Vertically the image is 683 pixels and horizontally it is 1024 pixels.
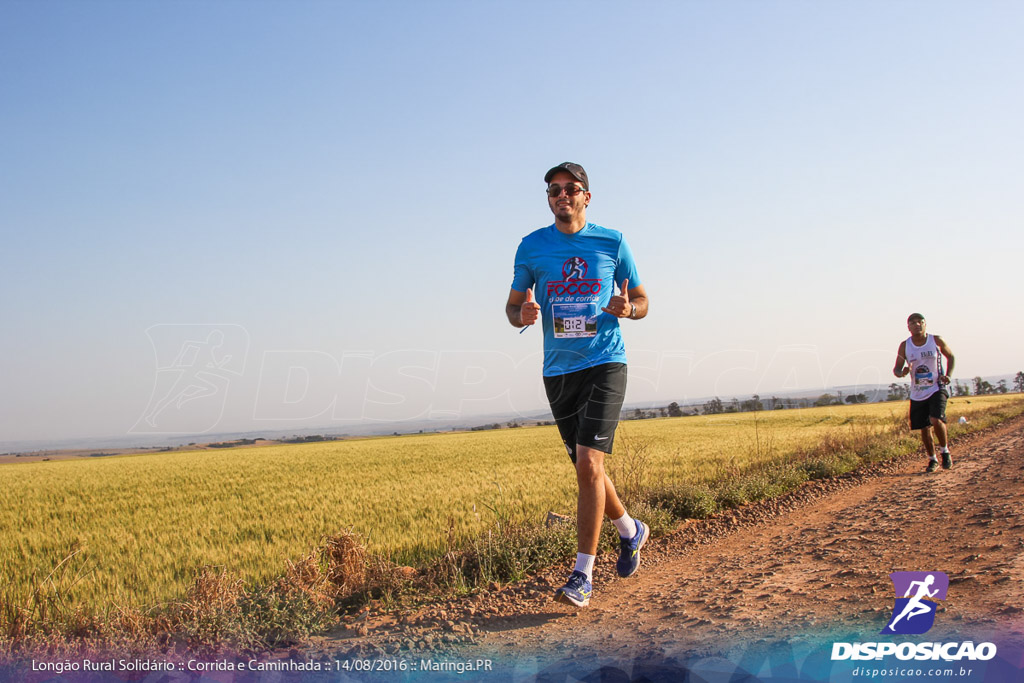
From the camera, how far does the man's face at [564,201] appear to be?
369 cm

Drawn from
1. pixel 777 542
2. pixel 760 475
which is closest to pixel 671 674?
pixel 777 542

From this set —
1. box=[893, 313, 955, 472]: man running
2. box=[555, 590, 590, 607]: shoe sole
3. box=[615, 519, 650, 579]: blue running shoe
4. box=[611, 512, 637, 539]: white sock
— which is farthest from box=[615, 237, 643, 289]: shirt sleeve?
box=[893, 313, 955, 472]: man running

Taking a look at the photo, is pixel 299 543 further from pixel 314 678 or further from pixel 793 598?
pixel 793 598

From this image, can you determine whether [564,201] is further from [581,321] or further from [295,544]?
[295,544]

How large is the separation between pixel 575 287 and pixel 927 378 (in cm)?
756

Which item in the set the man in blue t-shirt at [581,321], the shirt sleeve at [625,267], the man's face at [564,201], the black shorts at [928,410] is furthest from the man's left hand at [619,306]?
the black shorts at [928,410]

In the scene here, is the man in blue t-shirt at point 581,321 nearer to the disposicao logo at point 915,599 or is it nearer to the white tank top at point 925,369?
the disposicao logo at point 915,599

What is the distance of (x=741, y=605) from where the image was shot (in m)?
3.20

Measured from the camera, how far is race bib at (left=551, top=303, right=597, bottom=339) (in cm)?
360

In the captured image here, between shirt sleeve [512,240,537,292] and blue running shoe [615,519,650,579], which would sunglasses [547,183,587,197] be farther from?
blue running shoe [615,519,650,579]

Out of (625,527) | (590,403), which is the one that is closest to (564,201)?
(590,403)

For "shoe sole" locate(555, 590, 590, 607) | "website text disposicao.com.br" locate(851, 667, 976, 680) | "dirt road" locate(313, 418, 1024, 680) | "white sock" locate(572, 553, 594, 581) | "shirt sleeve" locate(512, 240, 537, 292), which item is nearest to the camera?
"website text disposicao.com.br" locate(851, 667, 976, 680)

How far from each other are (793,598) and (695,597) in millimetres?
516

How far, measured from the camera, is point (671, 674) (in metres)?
2.39
